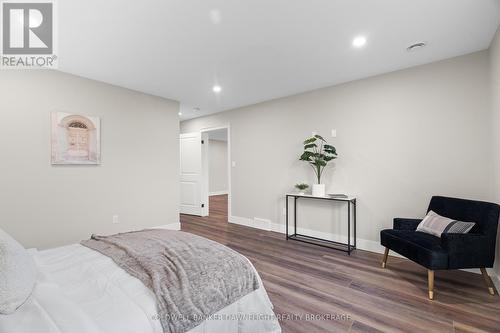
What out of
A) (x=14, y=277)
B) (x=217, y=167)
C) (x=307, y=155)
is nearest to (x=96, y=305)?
(x=14, y=277)

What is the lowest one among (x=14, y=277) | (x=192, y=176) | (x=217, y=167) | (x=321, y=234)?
(x=321, y=234)

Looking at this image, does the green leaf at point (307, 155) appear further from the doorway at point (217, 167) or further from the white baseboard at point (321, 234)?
the doorway at point (217, 167)

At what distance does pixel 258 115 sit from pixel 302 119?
0.98m

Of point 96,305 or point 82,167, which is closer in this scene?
point 96,305

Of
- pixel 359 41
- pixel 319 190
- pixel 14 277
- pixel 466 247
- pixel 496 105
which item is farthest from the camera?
pixel 319 190

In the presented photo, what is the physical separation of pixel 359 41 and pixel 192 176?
4.48 m

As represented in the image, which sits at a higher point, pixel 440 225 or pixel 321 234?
pixel 440 225

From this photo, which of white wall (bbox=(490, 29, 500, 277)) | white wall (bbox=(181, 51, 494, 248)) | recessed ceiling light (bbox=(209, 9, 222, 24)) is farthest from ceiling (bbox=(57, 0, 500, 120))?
white wall (bbox=(181, 51, 494, 248))

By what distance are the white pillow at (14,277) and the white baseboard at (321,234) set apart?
349 cm

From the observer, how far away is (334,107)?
362 centimetres

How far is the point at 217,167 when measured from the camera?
31.7 ft

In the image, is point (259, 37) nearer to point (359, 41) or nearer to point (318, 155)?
point (359, 41)

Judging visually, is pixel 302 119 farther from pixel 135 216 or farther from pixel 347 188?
pixel 135 216

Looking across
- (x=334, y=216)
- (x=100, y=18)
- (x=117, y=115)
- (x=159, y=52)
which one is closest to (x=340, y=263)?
(x=334, y=216)
